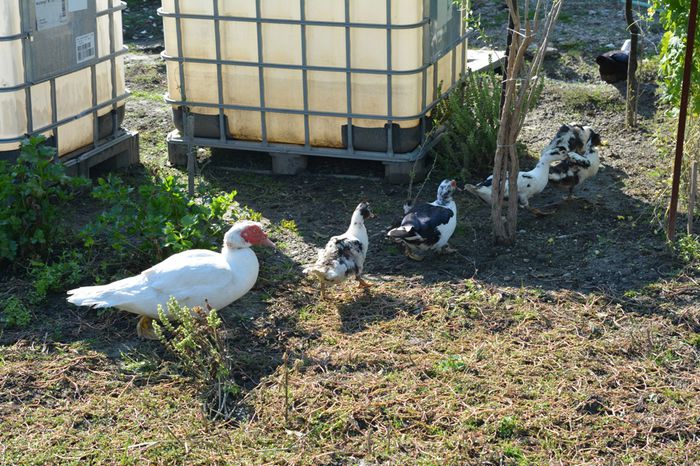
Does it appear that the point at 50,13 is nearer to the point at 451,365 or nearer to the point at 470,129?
the point at 470,129

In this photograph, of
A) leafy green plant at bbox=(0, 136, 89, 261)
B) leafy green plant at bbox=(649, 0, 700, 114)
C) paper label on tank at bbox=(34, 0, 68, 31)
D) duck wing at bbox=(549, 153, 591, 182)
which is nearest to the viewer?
leafy green plant at bbox=(0, 136, 89, 261)

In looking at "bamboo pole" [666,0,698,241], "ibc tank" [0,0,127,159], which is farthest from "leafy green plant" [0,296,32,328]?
"bamboo pole" [666,0,698,241]

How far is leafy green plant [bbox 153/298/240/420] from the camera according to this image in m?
5.19

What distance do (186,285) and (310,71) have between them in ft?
9.67

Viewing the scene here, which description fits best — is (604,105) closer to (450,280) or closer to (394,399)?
(450,280)

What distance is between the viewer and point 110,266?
6719 millimetres

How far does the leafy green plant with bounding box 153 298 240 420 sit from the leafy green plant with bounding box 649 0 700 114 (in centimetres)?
375

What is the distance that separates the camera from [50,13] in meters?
7.64

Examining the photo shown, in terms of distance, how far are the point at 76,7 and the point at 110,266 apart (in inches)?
93.5

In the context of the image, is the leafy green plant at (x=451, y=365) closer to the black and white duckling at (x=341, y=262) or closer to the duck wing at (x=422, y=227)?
the black and white duckling at (x=341, y=262)

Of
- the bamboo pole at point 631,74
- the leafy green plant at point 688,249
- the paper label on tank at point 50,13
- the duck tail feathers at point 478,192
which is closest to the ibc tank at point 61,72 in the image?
the paper label on tank at point 50,13

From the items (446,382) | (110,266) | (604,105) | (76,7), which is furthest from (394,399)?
(604,105)

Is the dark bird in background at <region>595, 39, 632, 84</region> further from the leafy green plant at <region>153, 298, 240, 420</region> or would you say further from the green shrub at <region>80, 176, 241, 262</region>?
the leafy green plant at <region>153, 298, 240, 420</region>

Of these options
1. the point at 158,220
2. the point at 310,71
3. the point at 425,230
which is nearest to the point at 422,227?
the point at 425,230
